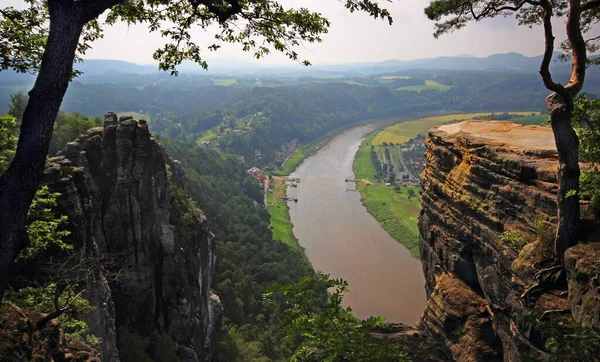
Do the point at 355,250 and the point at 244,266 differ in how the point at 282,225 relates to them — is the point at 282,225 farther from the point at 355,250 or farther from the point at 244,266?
the point at 244,266

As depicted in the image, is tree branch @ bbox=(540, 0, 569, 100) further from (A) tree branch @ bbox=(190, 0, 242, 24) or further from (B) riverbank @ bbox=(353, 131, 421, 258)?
(B) riverbank @ bbox=(353, 131, 421, 258)

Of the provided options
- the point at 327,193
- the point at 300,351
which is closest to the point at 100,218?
the point at 300,351

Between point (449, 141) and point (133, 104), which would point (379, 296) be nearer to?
point (449, 141)

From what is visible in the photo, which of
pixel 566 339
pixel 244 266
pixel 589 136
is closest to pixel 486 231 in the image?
pixel 589 136

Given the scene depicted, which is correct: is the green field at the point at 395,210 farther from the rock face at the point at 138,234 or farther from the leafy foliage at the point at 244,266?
the rock face at the point at 138,234

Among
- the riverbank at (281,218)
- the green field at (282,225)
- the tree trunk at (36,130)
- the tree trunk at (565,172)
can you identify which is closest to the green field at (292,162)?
the riverbank at (281,218)
